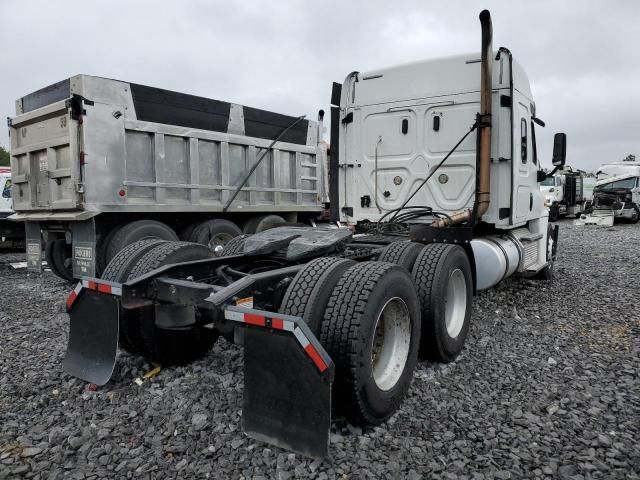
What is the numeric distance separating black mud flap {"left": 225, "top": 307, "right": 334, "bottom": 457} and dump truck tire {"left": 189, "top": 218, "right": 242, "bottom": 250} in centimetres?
543

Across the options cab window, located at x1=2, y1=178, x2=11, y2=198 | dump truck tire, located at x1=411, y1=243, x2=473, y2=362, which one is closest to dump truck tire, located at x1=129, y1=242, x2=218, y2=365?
dump truck tire, located at x1=411, y1=243, x2=473, y2=362

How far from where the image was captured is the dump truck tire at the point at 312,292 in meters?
2.78

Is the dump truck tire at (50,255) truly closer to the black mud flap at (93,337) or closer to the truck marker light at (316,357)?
the black mud flap at (93,337)

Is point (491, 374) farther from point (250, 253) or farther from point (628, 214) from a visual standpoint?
point (628, 214)

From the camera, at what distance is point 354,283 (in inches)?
114

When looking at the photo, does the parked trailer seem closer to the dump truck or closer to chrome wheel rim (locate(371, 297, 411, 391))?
the dump truck

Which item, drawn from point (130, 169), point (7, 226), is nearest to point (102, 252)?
point (130, 169)

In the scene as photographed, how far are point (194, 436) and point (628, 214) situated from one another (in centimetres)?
2374

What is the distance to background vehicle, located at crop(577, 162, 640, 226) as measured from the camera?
2086 centimetres

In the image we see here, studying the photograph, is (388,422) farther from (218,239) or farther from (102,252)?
(218,239)

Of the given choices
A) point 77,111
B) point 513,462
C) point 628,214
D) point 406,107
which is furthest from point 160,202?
point 628,214

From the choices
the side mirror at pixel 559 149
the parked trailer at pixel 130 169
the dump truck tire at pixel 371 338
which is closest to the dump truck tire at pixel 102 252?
the parked trailer at pixel 130 169

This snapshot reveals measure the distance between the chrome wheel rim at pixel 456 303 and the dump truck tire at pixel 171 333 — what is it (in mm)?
2027

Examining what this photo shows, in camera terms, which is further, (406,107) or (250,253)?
(406,107)
